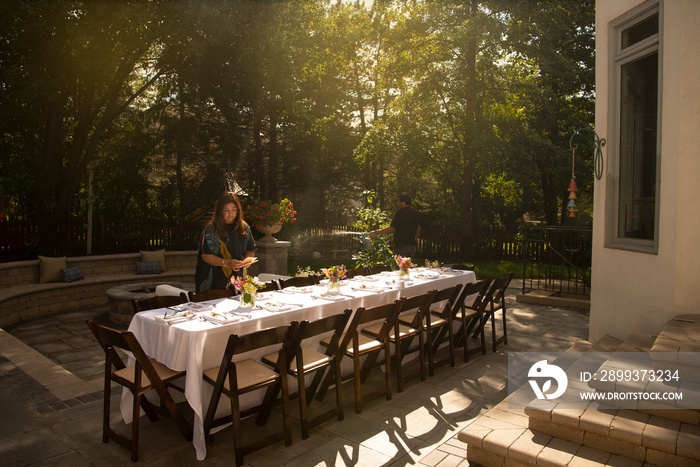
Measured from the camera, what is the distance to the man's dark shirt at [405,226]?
791cm

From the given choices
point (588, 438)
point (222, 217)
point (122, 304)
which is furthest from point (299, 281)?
point (588, 438)

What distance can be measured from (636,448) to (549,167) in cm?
1561

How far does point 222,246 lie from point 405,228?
11.6ft

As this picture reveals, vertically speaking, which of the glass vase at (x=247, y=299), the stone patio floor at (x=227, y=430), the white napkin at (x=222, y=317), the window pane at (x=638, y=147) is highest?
the window pane at (x=638, y=147)

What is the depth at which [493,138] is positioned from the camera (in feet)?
53.4

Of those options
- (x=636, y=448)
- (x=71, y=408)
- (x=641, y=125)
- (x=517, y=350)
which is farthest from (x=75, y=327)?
(x=641, y=125)

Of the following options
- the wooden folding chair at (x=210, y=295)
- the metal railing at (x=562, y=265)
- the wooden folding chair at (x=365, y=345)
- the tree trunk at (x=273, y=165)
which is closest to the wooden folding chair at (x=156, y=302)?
the wooden folding chair at (x=210, y=295)

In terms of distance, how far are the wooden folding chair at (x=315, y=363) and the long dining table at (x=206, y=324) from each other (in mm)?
389

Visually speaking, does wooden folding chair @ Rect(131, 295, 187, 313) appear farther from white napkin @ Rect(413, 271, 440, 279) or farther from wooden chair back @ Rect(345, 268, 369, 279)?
white napkin @ Rect(413, 271, 440, 279)

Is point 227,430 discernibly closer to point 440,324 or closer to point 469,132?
point 440,324

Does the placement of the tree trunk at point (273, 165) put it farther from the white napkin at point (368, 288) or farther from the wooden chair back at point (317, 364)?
the wooden chair back at point (317, 364)

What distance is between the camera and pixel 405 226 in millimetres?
7922

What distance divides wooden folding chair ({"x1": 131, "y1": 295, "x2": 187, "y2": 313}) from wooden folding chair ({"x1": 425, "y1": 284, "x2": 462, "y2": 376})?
8.51 feet

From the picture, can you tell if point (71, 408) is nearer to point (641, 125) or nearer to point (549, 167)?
point (641, 125)
